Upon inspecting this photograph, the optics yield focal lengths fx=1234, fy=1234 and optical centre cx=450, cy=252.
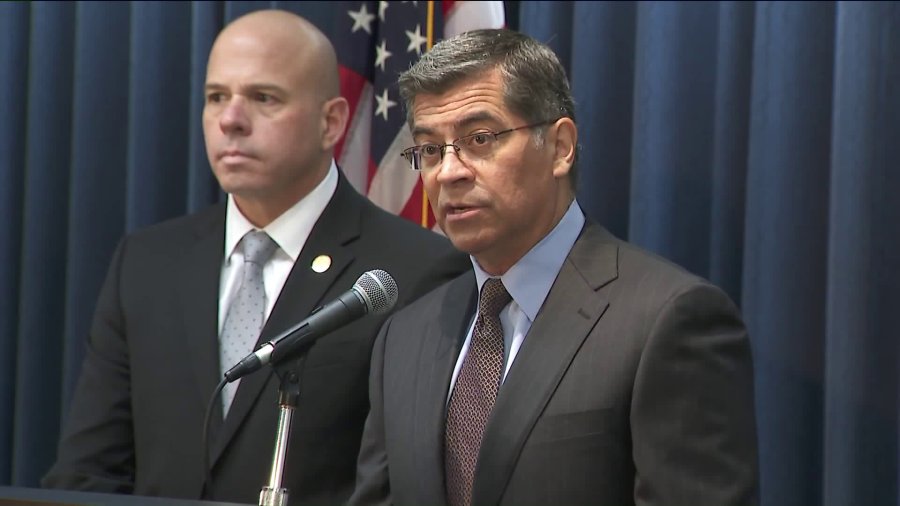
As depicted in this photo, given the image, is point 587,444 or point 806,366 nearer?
point 587,444

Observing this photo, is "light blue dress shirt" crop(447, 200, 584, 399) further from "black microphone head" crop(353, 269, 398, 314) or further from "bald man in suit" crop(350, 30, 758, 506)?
"black microphone head" crop(353, 269, 398, 314)

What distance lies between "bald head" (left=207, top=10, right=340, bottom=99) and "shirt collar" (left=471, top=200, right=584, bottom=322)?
2.91 ft

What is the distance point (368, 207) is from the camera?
2816 mm

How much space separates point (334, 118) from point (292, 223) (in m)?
0.30

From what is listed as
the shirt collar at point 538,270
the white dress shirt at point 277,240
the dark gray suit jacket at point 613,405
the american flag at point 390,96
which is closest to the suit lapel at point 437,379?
the dark gray suit jacket at point 613,405

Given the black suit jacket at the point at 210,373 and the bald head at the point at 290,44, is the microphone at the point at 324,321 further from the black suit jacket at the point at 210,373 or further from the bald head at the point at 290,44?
the bald head at the point at 290,44

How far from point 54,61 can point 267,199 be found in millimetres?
1174

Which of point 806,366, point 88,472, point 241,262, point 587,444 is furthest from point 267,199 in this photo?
point 806,366

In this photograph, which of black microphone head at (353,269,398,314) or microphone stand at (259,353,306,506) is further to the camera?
black microphone head at (353,269,398,314)

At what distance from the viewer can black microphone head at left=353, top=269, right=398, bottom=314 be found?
1880 mm

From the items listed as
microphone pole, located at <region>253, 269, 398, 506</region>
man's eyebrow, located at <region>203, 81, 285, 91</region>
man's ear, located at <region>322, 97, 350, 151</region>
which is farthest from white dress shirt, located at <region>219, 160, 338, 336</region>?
microphone pole, located at <region>253, 269, 398, 506</region>

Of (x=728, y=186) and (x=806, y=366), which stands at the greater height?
(x=728, y=186)

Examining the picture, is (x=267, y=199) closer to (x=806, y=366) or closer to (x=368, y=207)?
(x=368, y=207)

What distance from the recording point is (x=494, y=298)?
2.19 metres
